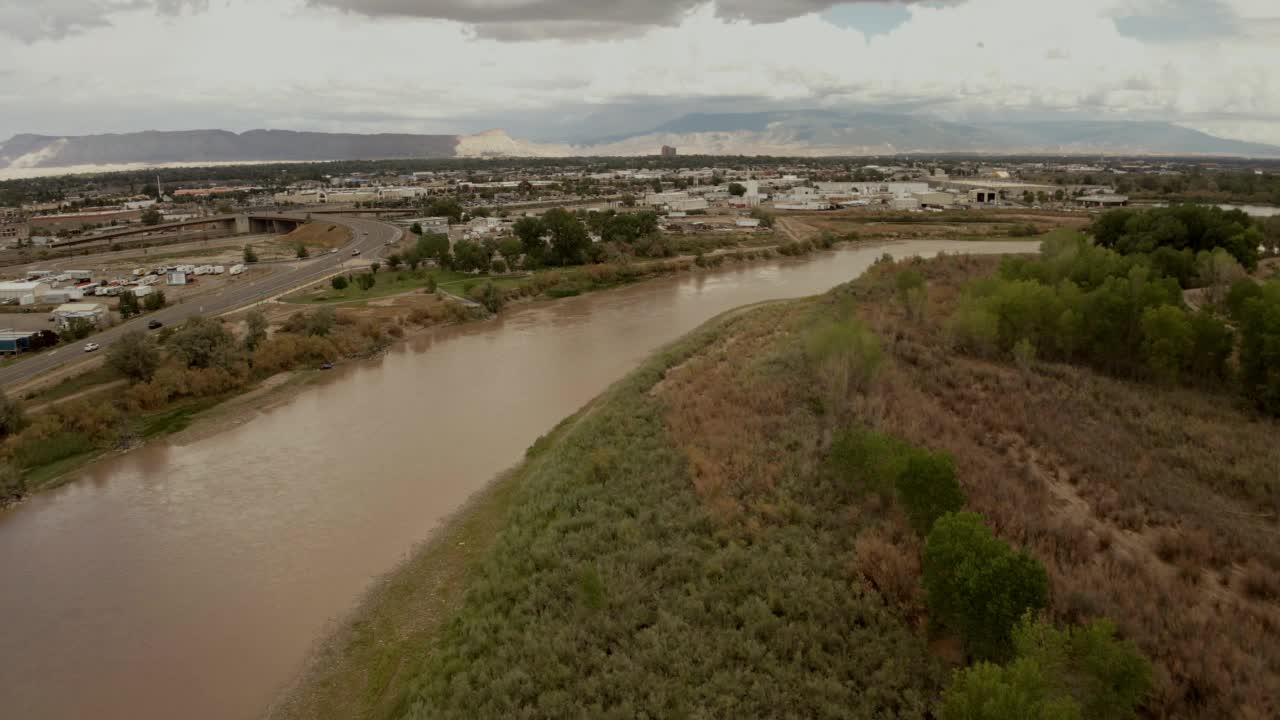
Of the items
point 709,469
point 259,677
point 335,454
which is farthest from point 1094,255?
point 259,677

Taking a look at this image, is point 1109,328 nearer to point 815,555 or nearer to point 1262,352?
point 1262,352

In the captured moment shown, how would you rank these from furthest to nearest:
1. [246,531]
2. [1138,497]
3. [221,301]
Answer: [221,301]
[246,531]
[1138,497]

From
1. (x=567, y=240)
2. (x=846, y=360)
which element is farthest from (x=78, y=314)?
(x=846, y=360)

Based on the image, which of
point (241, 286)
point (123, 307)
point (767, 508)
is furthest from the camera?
point (241, 286)

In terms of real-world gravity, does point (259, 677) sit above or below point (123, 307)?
below

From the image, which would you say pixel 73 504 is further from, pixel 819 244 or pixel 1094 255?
pixel 819 244
